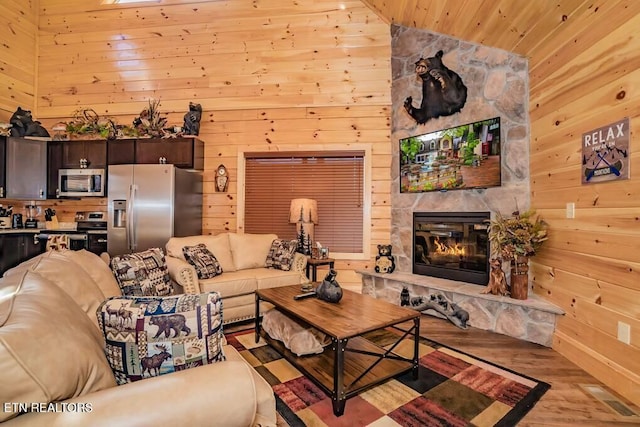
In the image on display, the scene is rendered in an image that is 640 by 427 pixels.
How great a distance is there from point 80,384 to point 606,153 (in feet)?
10.6

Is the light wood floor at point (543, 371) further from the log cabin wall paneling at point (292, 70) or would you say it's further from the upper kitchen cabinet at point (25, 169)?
the upper kitchen cabinet at point (25, 169)

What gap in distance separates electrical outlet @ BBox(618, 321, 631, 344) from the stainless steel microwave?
5.87 m

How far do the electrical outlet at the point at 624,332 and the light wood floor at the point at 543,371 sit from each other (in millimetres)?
360

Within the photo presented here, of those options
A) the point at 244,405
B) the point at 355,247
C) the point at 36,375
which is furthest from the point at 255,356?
the point at 355,247

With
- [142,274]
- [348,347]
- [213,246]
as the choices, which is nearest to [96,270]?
[142,274]

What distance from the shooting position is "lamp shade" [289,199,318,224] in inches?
176

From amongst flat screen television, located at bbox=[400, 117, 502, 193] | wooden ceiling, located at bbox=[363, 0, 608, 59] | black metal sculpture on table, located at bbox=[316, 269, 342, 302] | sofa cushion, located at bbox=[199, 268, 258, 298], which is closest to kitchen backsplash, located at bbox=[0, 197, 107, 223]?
sofa cushion, located at bbox=[199, 268, 258, 298]

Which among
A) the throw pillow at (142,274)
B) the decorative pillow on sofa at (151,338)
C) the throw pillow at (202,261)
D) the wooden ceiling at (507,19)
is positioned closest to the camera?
the decorative pillow on sofa at (151,338)

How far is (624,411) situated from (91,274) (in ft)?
10.8

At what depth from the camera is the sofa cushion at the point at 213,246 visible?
3.71 m

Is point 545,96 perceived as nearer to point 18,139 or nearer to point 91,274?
point 91,274

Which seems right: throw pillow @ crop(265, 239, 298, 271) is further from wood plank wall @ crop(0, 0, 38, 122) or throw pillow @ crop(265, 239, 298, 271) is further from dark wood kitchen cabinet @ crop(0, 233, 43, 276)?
wood plank wall @ crop(0, 0, 38, 122)

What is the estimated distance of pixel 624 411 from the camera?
6.47ft

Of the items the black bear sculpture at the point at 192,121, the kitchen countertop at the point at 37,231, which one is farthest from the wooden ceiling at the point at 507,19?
the kitchen countertop at the point at 37,231
